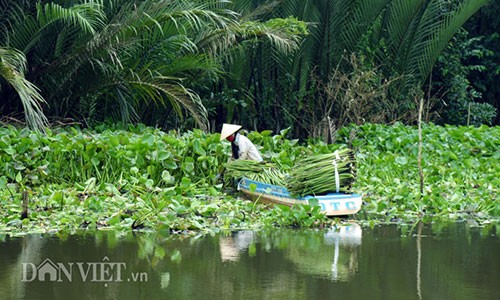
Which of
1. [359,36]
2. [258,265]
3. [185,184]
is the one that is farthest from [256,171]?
[359,36]

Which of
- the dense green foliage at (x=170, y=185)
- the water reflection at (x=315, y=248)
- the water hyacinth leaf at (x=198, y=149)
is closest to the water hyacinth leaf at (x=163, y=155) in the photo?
the dense green foliage at (x=170, y=185)

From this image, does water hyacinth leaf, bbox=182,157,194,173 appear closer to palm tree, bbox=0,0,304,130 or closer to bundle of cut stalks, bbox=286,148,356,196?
bundle of cut stalks, bbox=286,148,356,196

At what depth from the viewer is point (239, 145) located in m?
11.6

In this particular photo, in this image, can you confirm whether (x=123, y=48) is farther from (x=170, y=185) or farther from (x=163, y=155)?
(x=170, y=185)

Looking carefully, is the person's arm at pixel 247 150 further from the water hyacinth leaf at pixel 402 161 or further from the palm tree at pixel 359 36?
the palm tree at pixel 359 36

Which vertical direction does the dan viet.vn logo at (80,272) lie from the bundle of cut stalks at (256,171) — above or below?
below

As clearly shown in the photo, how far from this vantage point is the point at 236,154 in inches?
459

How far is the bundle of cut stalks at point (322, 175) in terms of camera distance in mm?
10258

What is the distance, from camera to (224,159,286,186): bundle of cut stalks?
10.9 metres

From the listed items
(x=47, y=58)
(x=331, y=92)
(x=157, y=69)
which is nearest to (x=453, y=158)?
(x=331, y=92)

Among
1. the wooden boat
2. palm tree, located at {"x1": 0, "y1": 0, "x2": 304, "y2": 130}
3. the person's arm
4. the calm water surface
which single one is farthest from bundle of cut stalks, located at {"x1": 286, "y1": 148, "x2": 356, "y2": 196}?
palm tree, located at {"x1": 0, "y1": 0, "x2": 304, "y2": 130}

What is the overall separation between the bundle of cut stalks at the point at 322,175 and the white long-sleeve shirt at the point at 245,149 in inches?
47.1

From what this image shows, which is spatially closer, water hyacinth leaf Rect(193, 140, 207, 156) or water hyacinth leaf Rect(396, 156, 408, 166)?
water hyacinth leaf Rect(193, 140, 207, 156)

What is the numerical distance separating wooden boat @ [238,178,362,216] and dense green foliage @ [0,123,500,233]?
0.56 feet
